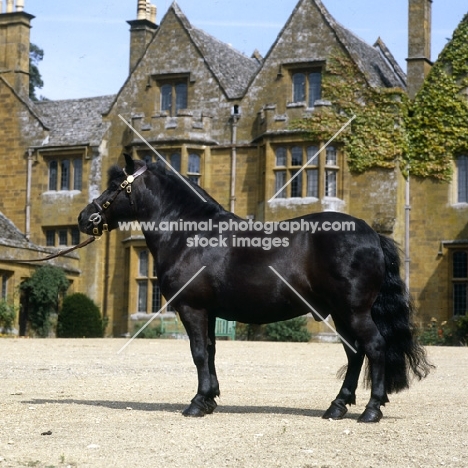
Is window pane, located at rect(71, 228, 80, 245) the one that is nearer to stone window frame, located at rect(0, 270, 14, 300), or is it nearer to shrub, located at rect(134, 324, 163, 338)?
stone window frame, located at rect(0, 270, 14, 300)

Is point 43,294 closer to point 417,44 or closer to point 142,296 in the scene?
point 142,296

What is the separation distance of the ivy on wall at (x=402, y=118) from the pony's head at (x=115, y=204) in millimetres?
21402

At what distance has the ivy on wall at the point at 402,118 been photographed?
30.1m

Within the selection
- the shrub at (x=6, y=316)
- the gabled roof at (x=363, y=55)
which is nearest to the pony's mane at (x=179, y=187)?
the shrub at (x=6, y=316)

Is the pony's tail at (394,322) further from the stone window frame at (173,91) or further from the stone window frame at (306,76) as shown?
the stone window frame at (173,91)

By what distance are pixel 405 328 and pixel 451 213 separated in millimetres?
21620

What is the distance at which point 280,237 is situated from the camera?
29.9ft

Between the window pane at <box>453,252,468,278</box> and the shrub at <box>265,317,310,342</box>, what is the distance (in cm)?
481

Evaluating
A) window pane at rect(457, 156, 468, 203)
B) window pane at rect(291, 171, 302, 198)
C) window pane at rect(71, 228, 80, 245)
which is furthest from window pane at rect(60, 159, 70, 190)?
window pane at rect(457, 156, 468, 203)

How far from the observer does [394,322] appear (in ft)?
29.9

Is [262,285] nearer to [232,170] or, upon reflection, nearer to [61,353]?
[61,353]

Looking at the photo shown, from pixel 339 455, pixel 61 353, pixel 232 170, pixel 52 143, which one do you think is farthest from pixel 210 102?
pixel 339 455

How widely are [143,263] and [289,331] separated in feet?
19.8

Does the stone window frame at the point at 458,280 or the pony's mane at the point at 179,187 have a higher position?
the pony's mane at the point at 179,187
